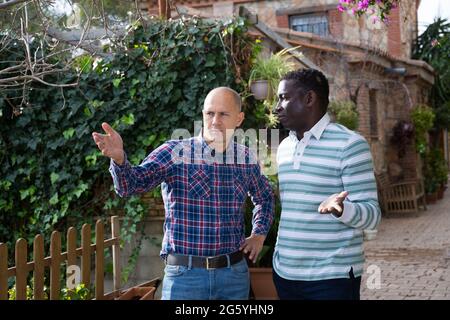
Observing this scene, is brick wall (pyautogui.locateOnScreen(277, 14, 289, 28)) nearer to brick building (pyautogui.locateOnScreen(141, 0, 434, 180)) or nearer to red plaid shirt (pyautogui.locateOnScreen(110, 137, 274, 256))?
brick building (pyautogui.locateOnScreen(141, 0, 434, 180))

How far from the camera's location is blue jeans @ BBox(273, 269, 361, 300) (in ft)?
7.07

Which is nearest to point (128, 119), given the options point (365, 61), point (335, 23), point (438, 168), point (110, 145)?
point (110, 145)

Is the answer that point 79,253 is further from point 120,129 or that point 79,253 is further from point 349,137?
point 349,137

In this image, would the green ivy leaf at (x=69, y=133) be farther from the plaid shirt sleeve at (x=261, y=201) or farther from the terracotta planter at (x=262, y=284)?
the plaid shirt sleeve at (x=261, y=201)

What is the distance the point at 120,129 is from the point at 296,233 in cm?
343

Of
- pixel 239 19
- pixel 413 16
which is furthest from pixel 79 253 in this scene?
pixel 413 16

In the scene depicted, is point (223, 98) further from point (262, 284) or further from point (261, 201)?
point (262, 284)

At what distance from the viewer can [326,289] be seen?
2160mm

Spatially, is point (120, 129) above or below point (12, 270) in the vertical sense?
above

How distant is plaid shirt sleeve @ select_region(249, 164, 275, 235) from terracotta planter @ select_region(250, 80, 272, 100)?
2.67m

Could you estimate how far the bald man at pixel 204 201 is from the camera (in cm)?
242

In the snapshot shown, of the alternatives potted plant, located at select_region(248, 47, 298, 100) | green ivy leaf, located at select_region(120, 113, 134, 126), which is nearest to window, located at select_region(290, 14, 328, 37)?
potted plant, located at select_region(248, 47, 298, 100)

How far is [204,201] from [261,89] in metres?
3.03

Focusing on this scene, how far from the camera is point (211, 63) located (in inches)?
208
